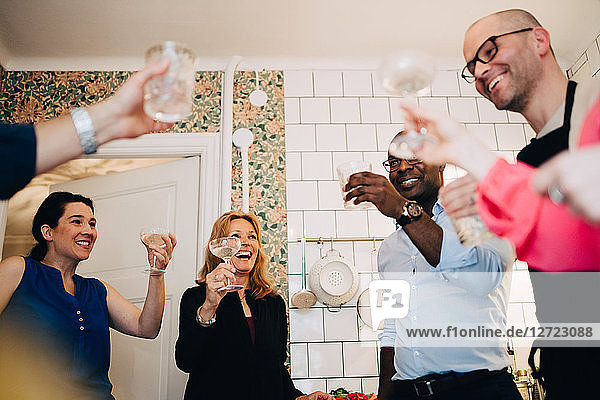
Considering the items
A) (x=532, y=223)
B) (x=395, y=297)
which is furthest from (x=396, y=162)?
(x=532, y=223)

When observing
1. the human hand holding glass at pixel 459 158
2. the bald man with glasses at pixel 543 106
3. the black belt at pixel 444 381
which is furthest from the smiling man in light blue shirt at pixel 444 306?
the human hand holding glass at pixel 459 158

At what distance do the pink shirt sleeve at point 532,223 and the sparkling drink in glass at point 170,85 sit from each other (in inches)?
25.6

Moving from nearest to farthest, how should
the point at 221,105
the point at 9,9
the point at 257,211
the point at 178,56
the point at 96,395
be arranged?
1. the point at 178,56
2. the point at 96,395
3. the point at 9,9
4. the point at 257,211
5. the point at 221,105

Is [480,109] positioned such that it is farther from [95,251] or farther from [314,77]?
[95,251]

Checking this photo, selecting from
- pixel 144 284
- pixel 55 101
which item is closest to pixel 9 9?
pixel 55 101

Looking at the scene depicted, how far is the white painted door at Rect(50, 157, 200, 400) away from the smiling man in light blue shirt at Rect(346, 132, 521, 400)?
1.32m

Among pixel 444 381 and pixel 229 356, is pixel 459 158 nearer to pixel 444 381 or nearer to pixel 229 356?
pixel 444 381

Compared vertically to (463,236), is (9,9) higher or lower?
higher

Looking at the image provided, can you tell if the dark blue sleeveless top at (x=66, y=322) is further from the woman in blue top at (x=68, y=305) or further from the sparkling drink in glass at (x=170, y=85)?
the sparkling drink in glass at (x=170, y=85)

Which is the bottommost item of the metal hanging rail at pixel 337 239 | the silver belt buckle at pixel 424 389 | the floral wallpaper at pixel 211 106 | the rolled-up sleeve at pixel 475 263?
the silver belt buckle at pixel 424 389

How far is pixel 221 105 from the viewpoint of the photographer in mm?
3182

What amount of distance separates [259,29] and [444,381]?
2098 mm

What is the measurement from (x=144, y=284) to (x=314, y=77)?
1.57m

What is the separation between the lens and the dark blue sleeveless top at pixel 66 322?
82.2 inches
